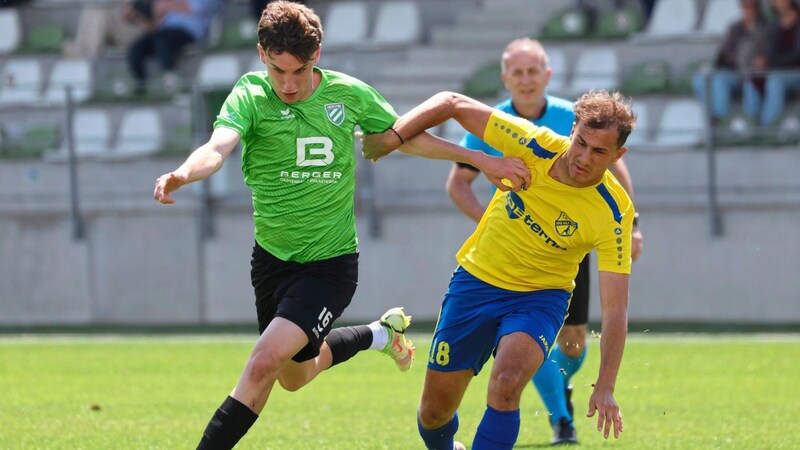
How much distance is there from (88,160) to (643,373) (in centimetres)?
816

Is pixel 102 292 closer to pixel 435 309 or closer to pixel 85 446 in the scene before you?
pixel 435 309

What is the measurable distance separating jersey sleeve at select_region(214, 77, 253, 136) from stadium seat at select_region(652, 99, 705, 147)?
9.70 meters

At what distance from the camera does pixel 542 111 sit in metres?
8.30

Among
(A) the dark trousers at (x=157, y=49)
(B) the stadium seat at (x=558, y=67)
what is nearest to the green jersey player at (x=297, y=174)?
(B) the stadium seat at (x=558, y=67)

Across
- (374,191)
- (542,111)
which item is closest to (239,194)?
(374,191)

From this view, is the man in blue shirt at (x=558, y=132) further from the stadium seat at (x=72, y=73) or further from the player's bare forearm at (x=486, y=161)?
the stadium seat at (x=72, y=73)

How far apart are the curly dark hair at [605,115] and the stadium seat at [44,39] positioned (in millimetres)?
15778

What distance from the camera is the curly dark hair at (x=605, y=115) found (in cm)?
611

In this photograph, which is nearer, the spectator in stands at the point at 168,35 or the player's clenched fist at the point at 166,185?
the player's clenched fist at the point at 166,185

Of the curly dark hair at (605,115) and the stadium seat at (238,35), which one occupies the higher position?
the curly dark hair at (605,115)

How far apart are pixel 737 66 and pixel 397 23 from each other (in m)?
5.69

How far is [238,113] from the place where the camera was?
Answer: 650 cm

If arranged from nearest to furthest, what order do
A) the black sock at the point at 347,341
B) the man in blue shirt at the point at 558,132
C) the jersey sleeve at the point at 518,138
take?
1. the jersey sleeve at the point at 518,138
2. the black sock at the point at 347,341
3. the man in blue shirt at the point at 558,132

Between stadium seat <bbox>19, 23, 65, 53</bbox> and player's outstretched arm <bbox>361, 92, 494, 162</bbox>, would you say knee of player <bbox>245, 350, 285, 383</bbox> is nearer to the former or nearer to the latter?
player's outstretched arm <bbox>361, 92, 494, 162</bbox>
